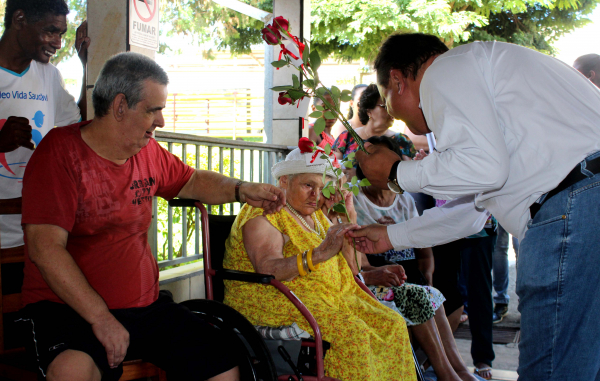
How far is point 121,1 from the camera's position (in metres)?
2.48

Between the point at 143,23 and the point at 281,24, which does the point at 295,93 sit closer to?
the point at 281,24

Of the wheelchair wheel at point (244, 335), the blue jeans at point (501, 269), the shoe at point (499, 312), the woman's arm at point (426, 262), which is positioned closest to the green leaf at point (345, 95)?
the wheelchair wheel at point (244, 335)

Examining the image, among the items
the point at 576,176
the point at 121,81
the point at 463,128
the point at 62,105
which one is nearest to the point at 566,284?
the point at 576,176

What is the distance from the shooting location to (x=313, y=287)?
2.40m

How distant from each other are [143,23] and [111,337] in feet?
5.61

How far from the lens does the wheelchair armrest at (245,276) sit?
2.06 m

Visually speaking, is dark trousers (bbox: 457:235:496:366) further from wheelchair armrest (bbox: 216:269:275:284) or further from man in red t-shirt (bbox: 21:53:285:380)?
man in red t-shirt (bbox: 21:53:285:380)

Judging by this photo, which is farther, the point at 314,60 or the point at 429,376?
the point at 429,376

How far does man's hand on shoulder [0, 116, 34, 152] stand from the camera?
205 cm

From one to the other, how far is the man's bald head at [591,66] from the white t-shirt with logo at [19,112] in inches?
161

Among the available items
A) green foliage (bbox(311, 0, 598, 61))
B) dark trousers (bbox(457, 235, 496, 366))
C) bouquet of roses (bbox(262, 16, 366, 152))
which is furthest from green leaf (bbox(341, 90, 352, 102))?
green foliage (bbox(311, 0, 598, 61))

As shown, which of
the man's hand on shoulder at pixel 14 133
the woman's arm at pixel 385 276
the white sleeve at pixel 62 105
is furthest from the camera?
the woman's arm at pixel 385 276

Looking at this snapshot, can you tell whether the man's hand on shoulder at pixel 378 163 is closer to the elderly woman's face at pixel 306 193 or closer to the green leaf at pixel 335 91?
the green leaf at pixel 335 91

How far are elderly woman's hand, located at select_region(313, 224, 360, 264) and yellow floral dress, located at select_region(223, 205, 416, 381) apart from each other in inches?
9.3
